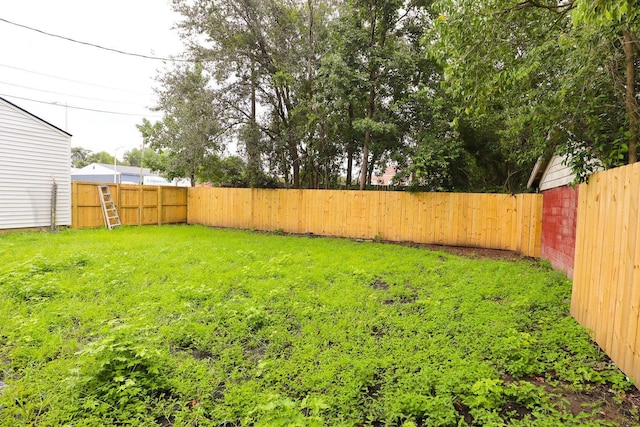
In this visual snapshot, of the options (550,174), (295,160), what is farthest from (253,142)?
(550,174)

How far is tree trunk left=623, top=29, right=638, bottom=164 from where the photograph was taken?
3309 mm

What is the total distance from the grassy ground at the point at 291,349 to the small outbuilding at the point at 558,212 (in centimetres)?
51

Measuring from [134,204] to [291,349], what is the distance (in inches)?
424

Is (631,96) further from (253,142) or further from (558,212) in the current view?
(253,142)

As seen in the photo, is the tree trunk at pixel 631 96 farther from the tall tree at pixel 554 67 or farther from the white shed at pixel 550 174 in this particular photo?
the white shed at pixel 550 174

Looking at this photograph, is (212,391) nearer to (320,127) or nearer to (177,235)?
(177,235)

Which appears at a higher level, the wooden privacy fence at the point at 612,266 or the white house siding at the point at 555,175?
the white house siding at the point at 555,175

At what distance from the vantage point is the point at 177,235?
927cm

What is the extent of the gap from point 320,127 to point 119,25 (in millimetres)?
6979

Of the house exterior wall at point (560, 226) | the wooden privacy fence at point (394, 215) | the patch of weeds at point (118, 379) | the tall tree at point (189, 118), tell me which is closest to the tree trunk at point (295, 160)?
the wooden privacy fence at point (394, 215)

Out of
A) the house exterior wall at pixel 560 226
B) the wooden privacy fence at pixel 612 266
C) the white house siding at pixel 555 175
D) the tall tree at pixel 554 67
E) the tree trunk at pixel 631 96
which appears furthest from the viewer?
the white house siding at pixel 555 175

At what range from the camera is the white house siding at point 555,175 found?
17.9 ft

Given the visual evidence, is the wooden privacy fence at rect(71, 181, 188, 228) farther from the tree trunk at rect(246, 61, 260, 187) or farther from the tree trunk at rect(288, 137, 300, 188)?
the tree trunk at rect(288, 137, 300, 188)

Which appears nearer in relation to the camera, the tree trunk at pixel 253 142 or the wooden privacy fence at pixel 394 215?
the wooden privacy fence at pixel 394 215
